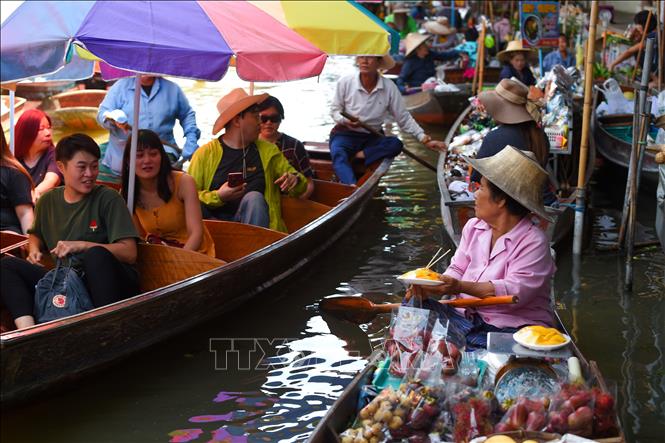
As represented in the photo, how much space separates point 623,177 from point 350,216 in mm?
3394

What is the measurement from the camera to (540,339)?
3.22 m

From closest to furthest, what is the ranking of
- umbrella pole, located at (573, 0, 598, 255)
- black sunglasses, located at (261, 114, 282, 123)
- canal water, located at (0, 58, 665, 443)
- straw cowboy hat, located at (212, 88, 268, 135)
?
Answer: canal water, located at (0, 58, 665, 443) < straw cowboy hat, located at (212, 88, 268, 135) < umbrella pole, located at (573, 0, 598, 255) < black sunglasses, located at (261, 114, 282, 123)

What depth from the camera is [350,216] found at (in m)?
7.18

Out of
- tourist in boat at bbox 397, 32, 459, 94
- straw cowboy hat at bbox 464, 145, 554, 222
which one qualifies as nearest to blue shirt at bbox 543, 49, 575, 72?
tourist in boat at bbox 397, 32, 459, 94

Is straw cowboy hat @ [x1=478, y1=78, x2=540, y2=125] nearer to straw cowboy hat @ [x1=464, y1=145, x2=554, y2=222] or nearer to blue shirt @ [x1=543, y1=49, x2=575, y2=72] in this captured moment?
straw cowboy hat @ [x1=464, y1=145, x2=554, y2=222]

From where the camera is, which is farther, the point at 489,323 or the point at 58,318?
the point at 58,318

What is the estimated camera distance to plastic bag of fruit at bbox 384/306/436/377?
3369mm

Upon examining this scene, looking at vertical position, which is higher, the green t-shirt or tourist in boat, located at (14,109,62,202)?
tourist in boat, located at (14,109,62,202)

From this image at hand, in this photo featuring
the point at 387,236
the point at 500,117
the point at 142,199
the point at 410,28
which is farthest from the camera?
the point at 410,28

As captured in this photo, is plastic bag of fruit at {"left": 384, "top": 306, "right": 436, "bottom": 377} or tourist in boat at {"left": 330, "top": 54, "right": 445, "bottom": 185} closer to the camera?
plastic bag of fruit at {"left": 384, "top": 306, "right": 436, "bottom": 377}

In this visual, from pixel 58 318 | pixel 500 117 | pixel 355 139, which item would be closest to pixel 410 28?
pixel 355 139

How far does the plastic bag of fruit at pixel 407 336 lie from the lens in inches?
133

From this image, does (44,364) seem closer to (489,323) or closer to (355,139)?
(489,323)

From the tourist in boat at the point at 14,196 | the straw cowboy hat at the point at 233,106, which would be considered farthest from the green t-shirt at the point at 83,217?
the straw cowboy hat at the point at 233,106
